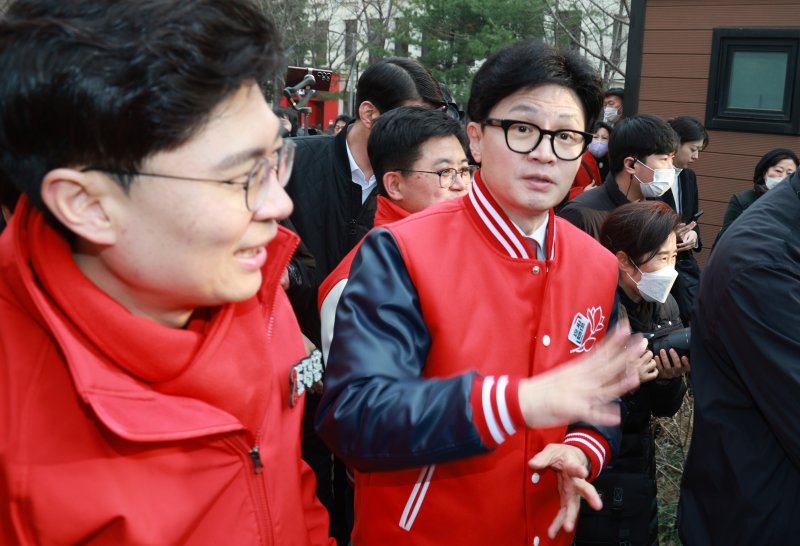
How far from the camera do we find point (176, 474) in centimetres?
139

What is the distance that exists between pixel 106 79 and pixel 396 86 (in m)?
2.95

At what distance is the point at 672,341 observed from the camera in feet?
9.10

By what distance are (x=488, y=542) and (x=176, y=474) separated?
87 centimetres

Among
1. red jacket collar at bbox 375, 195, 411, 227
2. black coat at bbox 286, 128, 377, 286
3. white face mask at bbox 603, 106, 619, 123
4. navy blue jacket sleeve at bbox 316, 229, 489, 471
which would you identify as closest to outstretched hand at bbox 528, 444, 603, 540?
navy blue jacket sleeve at bbox 316, 229, 489, 471

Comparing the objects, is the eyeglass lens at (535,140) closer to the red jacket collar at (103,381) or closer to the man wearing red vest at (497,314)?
the man wearing red vest at (497,314)

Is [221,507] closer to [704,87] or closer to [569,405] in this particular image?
[569,405]

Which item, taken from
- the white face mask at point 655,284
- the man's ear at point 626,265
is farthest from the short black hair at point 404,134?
the white face mask at point 655,284

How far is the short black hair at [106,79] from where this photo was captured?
1180 millimetres

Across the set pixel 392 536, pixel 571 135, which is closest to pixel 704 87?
pixel 571 135

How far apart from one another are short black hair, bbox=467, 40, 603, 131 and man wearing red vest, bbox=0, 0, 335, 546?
0.79 metres

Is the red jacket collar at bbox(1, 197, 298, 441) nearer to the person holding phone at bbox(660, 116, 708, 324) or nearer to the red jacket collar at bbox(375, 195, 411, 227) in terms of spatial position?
the red jacket collar at bbox(375, 195, 411, 227)

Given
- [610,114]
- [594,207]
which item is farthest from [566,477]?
[610,114]

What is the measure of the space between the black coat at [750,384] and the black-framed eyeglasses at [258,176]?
4.46ft

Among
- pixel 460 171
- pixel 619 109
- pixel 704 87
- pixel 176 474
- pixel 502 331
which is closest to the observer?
pixel 176 474
